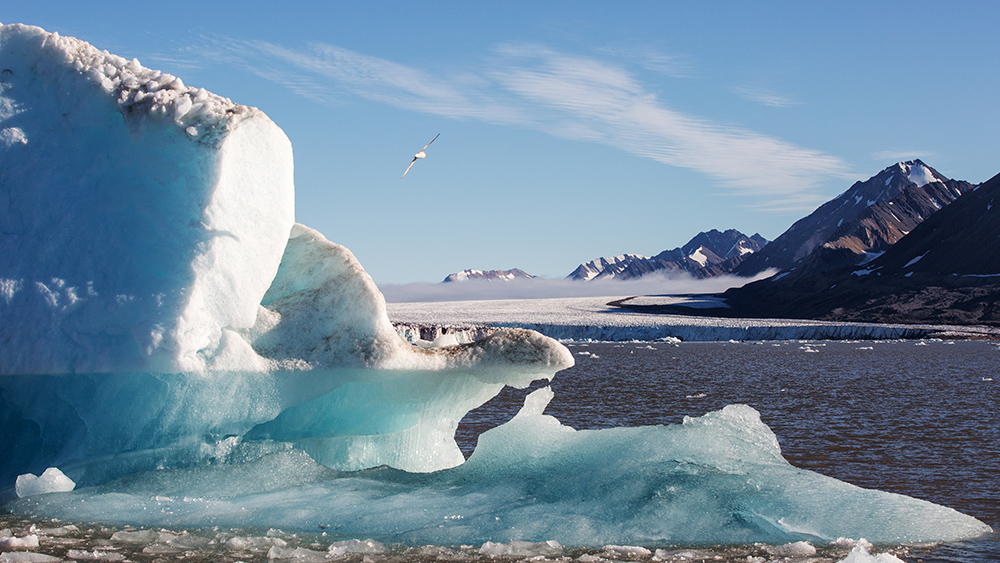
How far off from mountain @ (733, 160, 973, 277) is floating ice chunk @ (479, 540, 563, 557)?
323 feet

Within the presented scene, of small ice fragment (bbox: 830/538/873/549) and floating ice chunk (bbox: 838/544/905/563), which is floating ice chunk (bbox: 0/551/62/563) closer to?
floating ice chunk (bbox: 838/544/905/563)

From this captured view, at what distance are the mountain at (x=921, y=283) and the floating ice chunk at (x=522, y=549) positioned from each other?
60.9 m

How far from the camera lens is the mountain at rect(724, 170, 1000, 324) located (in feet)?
198

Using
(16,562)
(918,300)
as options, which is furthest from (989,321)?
(16,562)

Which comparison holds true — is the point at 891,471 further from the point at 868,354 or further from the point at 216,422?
the point at 868,354

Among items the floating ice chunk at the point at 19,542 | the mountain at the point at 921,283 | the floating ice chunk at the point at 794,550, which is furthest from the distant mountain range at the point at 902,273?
the floating ice chunk at the point at 19,542

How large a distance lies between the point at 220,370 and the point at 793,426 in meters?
10.5

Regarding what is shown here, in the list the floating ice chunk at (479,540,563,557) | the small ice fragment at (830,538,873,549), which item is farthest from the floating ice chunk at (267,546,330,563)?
the small ice fragment at (830,538,873,549)

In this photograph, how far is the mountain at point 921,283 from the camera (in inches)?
2379

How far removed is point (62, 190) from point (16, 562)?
10.6ft

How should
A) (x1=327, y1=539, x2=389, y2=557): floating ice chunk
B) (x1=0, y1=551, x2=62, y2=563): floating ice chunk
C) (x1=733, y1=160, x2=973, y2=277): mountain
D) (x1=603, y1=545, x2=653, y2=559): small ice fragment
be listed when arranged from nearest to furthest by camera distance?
(x1=0, y1=551, x2=62, y2=563): floating ice chunk, (x1=603, y1=545, x2=653, y2=559): small ice fragment, (x1=327, y1=539, x2=389, y2=557): floating ice chunk, (x1=733, y1=160, x2=973, y2=277): mountain

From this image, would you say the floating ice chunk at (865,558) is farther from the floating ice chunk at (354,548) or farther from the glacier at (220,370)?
the floating ice chunk at (354,548)

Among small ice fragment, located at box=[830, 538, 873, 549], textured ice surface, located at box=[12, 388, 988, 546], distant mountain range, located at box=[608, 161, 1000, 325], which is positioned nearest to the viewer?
small ice fragment, located at box=[830, 538, 873, 549]

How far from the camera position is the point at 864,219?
113 m
